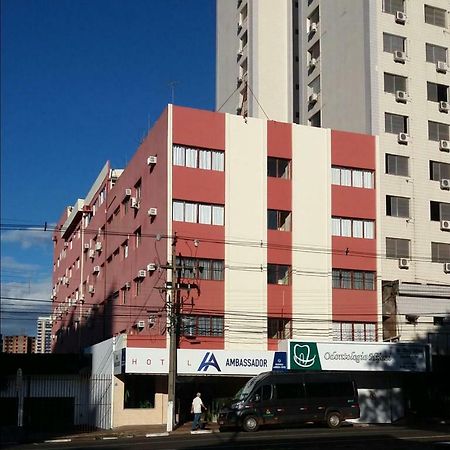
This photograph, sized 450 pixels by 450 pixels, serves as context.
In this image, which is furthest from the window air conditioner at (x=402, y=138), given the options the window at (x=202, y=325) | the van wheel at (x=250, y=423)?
the van wheel at (x=250, y=423)

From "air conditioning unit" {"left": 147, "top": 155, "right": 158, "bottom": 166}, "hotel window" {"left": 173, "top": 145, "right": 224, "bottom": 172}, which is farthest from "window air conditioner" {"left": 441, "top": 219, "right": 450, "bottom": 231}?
"air conditioning unit" {"left": 147, "top": 155, "right": 158, "bottom": 166}

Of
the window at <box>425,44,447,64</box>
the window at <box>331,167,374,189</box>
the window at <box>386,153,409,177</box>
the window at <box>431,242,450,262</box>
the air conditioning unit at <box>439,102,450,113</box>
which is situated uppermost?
the window at <box>425,44,447,64</box>

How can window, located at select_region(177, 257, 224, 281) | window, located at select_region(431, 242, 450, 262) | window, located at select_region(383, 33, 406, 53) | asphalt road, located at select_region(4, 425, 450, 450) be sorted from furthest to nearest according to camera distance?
window, located at select_region(383, 33, 406, 53)
window, located at select_region(431, 242, 450, 262)
window, located at select_region(177, 257, 224, 281)
asphalt road, located at select_region(4, 425, 450, 450)

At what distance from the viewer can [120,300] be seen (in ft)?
180

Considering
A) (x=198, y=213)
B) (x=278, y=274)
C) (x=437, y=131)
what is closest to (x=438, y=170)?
(x=437, y=131)

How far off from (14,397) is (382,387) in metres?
20.2

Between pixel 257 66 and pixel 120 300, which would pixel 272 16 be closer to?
pixel 257 66

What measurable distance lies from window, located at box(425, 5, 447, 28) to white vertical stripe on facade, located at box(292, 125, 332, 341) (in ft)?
41.1

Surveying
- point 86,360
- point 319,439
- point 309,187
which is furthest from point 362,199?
point 319,439

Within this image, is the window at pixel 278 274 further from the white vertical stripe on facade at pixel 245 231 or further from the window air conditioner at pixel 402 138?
the window air conditioner at pixel 402 138

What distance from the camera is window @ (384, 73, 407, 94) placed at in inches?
2052

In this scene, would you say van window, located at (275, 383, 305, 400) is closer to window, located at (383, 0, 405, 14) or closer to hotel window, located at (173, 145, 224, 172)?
hotel window, located at (173, 145, 224, 172)

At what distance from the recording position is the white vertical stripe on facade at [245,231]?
4516 cm

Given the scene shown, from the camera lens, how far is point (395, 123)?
169 feet
